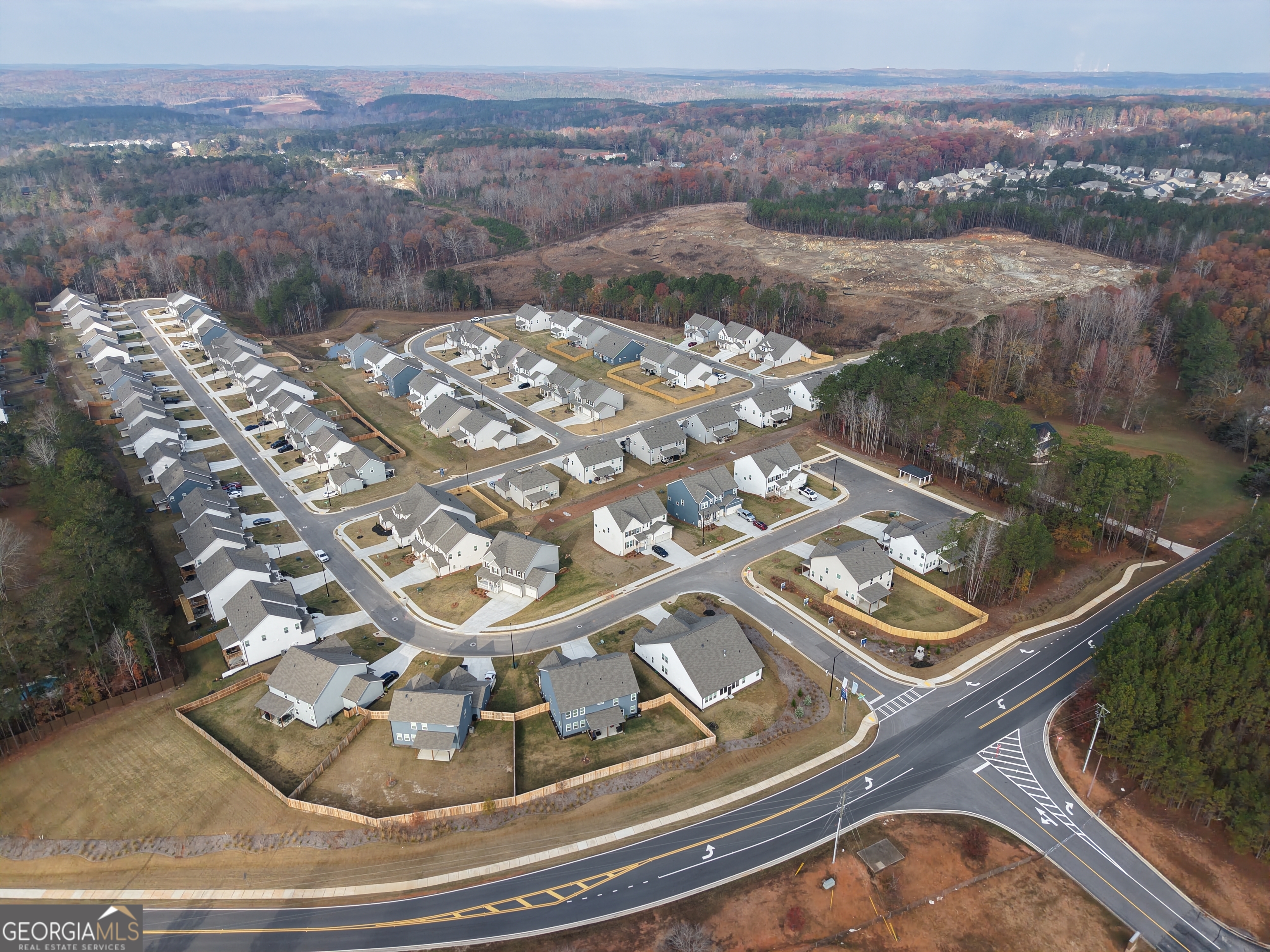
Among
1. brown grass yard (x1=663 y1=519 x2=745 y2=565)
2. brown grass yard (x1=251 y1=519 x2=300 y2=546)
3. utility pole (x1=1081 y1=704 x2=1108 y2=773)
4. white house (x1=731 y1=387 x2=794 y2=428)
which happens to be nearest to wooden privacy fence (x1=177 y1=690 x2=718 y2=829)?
brown grass yard (x1=663 y1=519 x2=745 y2=565)

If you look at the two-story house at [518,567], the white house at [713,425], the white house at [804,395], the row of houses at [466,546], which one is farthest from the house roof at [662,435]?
the two-story house at [518,567]

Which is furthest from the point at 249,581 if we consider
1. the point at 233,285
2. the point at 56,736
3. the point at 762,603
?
the point at 233,285

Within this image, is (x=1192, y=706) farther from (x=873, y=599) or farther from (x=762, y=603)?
(x=762, y=603)

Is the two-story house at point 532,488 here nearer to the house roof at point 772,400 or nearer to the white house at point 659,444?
the white house at point 659,444

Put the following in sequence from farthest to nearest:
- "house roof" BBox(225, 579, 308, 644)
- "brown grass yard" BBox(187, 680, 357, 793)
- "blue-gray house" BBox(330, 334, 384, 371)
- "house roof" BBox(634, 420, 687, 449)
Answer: "blue-gray house" BBox(330, 334, 384, 371), "house roof" BBox(634, 420, 687, 449), "house roof" BBox(225, 579, 308, 644), "brown grass yard" BBox(187, 680, 357, 793)

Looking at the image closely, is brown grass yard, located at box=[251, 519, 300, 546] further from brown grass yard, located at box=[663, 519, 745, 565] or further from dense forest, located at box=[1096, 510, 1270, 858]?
dense forest, located at box=[1096, 510, 1270, 858]
